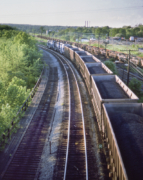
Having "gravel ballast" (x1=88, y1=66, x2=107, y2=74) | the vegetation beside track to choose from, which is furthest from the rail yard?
"gravel ballast" (x1=88, y1=66, x2=107, y2=74)

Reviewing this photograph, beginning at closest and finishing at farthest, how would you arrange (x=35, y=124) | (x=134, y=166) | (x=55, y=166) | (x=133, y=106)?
(x=134, y=166) → (x=55, y=166) → (x=133, y=106) → (x=35, y=124)

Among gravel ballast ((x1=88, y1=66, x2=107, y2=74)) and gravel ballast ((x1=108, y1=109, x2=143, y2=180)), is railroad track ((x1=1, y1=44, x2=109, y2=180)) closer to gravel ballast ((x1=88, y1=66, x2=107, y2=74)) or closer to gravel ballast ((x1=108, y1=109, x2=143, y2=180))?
gravel ballast ((x1=108, y1=109, x2=143, y2=180))

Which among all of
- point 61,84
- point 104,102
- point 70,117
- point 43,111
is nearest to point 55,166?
point 104,102

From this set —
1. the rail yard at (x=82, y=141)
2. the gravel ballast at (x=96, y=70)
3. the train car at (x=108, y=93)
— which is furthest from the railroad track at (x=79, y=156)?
the gravel ballast at (x=96, y=70)

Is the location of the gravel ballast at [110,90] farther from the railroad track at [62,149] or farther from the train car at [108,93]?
the railroad track at [62,149]

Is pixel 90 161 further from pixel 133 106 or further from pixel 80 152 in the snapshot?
pixel 133 106

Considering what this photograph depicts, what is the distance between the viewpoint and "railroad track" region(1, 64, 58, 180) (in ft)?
34.0

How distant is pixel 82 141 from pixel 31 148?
349 cm

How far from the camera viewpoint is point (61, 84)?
84.7 ft

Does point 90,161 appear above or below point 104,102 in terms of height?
below

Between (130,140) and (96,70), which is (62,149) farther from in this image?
(96,70)

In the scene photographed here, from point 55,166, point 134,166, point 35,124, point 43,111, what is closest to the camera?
point 134,166

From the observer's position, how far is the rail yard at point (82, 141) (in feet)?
27.8

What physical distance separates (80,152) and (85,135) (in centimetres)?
167
